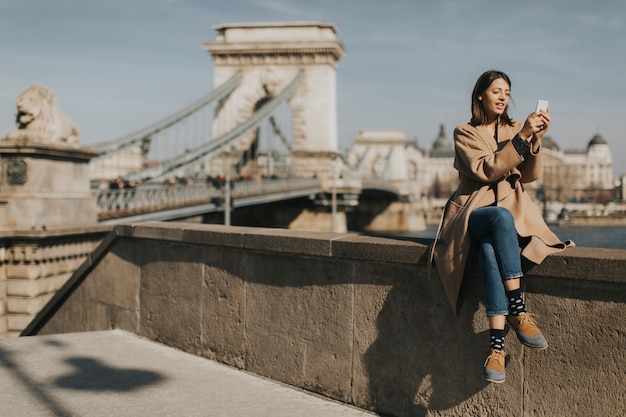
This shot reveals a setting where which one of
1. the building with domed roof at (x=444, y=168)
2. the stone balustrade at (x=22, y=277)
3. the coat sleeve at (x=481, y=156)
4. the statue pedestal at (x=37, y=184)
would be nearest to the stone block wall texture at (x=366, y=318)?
the coat sleeve at (x=481, y=156)

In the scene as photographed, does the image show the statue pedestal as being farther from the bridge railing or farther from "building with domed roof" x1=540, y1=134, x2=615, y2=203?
"building with domed roof" x1=540, y1=134, x2=615, y2=203

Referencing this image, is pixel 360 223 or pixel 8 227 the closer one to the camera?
pixel 8 227

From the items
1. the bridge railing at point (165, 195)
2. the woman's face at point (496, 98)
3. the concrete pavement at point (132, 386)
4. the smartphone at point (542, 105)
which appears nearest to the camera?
the smartphone at point (542, 105)

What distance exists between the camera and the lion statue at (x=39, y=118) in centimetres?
930

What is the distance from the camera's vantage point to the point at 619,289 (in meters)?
2.76

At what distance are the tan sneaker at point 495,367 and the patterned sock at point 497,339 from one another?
2 centimetres

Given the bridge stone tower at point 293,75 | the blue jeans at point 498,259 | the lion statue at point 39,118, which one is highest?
the bridge stone tower at point 293,75

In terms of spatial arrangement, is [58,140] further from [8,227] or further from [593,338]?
[593,338]

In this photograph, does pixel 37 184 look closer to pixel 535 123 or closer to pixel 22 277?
pixel 22 277

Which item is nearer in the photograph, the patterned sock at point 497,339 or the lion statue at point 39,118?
the patterned sock at point 497,339

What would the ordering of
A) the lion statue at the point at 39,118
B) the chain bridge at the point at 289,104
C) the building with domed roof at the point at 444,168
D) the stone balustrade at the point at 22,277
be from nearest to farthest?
the stone balustrade at the point at 22,277 < the lion statue at the point at 39,118 < the chain bridge at the point at 289,104 < the building with domed roof at the point at 444,168

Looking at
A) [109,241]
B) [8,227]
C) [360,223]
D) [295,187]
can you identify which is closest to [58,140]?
[8,227]

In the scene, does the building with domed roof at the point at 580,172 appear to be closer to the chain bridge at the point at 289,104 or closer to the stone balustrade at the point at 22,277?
the chain bridge at the point at 289,104

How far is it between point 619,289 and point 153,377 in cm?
258
